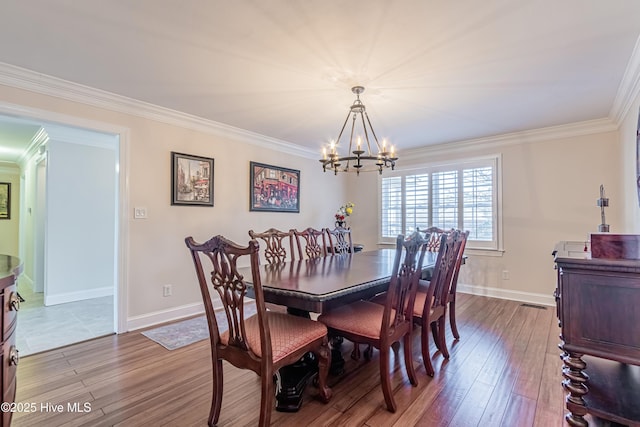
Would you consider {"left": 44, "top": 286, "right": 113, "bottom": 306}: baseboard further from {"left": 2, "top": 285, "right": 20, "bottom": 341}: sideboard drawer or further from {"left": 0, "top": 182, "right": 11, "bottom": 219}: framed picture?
{"left": 0, "top": 182, "right": 11, "bottom": 219}: framed picture

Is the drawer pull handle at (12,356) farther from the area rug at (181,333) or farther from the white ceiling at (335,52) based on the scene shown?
the white ceiling at (335,52)

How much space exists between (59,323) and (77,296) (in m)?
1.18

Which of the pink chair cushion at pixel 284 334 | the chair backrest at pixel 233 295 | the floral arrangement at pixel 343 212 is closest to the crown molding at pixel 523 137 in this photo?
the floral arrangement at pixel 343 212

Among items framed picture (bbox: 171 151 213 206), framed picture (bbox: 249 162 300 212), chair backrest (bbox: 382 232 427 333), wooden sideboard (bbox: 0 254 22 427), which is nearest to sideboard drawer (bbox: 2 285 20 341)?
wooden sideboard (bbox: 0 254 22 427)

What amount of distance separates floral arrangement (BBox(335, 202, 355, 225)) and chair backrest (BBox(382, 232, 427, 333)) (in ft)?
10.4

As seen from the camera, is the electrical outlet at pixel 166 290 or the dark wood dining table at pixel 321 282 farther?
the electrical outlet at pixel 166 290

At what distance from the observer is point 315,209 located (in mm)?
5461

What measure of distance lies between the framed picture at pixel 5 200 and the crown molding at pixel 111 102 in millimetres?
5694

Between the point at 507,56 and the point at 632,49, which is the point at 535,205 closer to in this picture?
the point at 632,49

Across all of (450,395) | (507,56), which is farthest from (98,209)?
(507,56)

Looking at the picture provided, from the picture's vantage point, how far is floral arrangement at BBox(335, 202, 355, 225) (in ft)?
17.2

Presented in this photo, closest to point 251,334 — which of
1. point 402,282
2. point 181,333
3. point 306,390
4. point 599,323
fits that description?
point 306,390

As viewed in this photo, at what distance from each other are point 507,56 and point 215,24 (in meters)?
2.05

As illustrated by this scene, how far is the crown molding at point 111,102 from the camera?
2.50m
